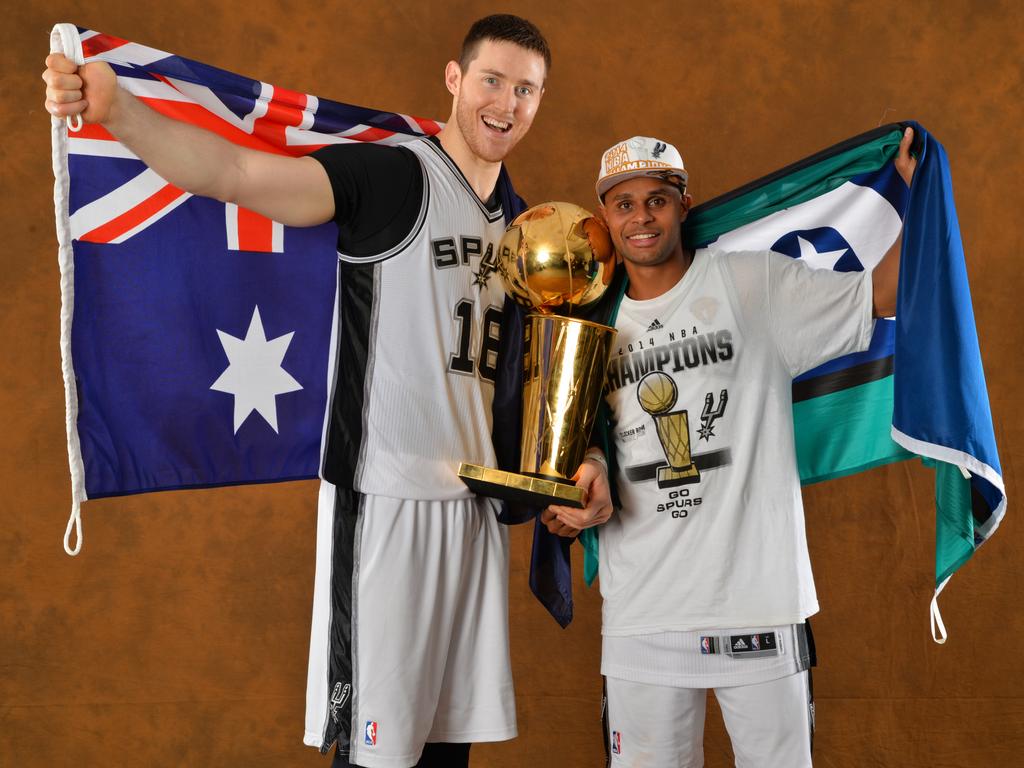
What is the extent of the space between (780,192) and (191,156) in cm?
134

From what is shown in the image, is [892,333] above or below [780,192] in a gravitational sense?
below

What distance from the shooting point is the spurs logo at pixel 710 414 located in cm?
205

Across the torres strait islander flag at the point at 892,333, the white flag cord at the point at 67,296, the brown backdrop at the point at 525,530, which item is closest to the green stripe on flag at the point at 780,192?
the torres strait islander flag at the point at 892,333

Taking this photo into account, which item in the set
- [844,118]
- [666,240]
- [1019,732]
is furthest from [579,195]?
[1019,732]

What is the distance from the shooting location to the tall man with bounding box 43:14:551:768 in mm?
1950

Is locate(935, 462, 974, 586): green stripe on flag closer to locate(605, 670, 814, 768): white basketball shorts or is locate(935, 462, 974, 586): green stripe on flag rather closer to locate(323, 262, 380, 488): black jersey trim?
locate(605, 670, 814, 768): white basketball shorts

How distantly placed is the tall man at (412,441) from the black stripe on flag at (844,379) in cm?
81

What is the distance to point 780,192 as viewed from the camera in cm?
229

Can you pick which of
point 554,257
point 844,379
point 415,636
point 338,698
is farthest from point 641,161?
point 338,698

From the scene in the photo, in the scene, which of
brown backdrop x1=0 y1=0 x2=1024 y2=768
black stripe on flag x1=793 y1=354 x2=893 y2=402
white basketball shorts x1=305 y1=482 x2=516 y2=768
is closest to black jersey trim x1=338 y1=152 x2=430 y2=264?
white basketball shorts x1=305 y1=482 x2=516 y2=768

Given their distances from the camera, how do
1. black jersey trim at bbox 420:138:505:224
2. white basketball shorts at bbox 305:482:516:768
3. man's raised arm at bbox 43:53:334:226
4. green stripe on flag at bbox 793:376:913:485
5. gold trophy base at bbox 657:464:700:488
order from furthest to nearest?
green stripe on flag at bbox 793:376:913:485 → black jersey trim at bbox 420:138:505:224 → gold trophy base at bbox 657:464:700:488 → white basketball shorts at bbox 305:482:516:768 → man's raised arm at bbox 43:53:334:226

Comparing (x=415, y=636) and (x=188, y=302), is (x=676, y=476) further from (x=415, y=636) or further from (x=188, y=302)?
(x=188, y=302)

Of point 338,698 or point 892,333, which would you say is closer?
point 338,698

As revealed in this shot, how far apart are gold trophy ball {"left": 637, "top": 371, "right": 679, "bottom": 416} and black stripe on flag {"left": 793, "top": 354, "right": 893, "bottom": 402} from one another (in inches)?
18.3
